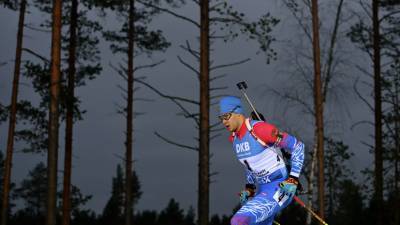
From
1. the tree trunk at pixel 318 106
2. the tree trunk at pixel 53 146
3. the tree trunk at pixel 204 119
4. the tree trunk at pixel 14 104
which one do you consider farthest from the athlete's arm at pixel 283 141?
the tree trunk at pixel 14 104

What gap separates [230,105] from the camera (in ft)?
24.7

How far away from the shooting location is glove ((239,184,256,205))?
26.6 ft

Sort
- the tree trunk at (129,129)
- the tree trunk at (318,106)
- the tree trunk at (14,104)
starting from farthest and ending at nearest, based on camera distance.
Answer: the tree trunk at (129,129), the tree trunk at (14,104), the tree trunk at (318,106)

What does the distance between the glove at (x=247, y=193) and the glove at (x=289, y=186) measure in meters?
0.84

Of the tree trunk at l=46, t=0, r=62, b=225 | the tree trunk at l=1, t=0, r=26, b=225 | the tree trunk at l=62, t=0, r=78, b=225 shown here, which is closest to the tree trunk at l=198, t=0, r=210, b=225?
the tree trunk at l=46, t=0, r=62, b=225

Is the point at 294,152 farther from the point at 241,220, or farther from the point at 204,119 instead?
the point at 204,119

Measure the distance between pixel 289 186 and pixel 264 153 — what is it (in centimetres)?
49

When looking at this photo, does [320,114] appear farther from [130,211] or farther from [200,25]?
[130,211]

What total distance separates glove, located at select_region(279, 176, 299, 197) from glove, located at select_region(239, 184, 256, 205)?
2.74ft

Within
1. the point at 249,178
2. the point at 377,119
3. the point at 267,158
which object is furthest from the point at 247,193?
the point at 377,119

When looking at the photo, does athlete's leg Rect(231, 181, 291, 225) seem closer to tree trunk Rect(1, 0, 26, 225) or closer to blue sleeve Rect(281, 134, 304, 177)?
blue sleeve Rect(281, 134, 304, 177)

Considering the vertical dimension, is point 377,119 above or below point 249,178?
above

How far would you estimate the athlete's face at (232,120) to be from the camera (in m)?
7.56

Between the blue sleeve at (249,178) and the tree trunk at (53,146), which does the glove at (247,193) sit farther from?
the tree trunk at (53,146)
